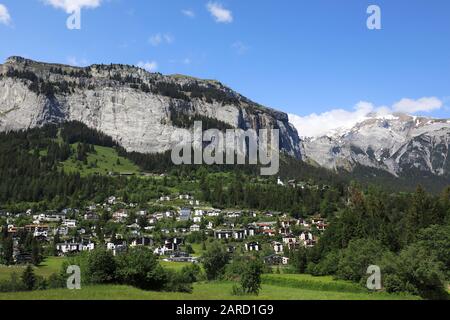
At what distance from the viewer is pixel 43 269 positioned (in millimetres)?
96875

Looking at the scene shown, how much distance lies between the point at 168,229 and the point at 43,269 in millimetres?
55668

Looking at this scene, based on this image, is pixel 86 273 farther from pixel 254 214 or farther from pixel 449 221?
pixel 254 214

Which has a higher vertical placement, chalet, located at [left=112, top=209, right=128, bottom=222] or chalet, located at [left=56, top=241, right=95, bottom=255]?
chalet, located at [left=112, top=209, right=128, bottom=222]

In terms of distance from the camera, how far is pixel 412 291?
61031 millimetres

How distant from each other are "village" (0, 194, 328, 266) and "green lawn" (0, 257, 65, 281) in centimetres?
691

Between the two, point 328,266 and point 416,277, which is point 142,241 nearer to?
point 328,266

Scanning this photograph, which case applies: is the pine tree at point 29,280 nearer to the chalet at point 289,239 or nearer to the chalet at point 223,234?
the chalet at point 223,234

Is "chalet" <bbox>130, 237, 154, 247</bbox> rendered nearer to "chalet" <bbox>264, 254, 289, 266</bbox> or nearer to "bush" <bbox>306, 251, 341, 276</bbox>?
"chalet" <bbox>264, 254, 289, 266</bbox>

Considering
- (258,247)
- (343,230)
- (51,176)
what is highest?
(51,176)

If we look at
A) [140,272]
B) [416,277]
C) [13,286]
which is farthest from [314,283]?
[13,286]

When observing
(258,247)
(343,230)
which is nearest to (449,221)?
(343,230)

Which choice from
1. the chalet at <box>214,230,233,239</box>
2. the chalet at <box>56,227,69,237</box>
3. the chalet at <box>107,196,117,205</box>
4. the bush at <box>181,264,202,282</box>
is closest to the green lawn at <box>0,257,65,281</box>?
the bush at <box>181,264,202,282</box>

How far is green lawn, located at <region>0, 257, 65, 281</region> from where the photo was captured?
283 feet
